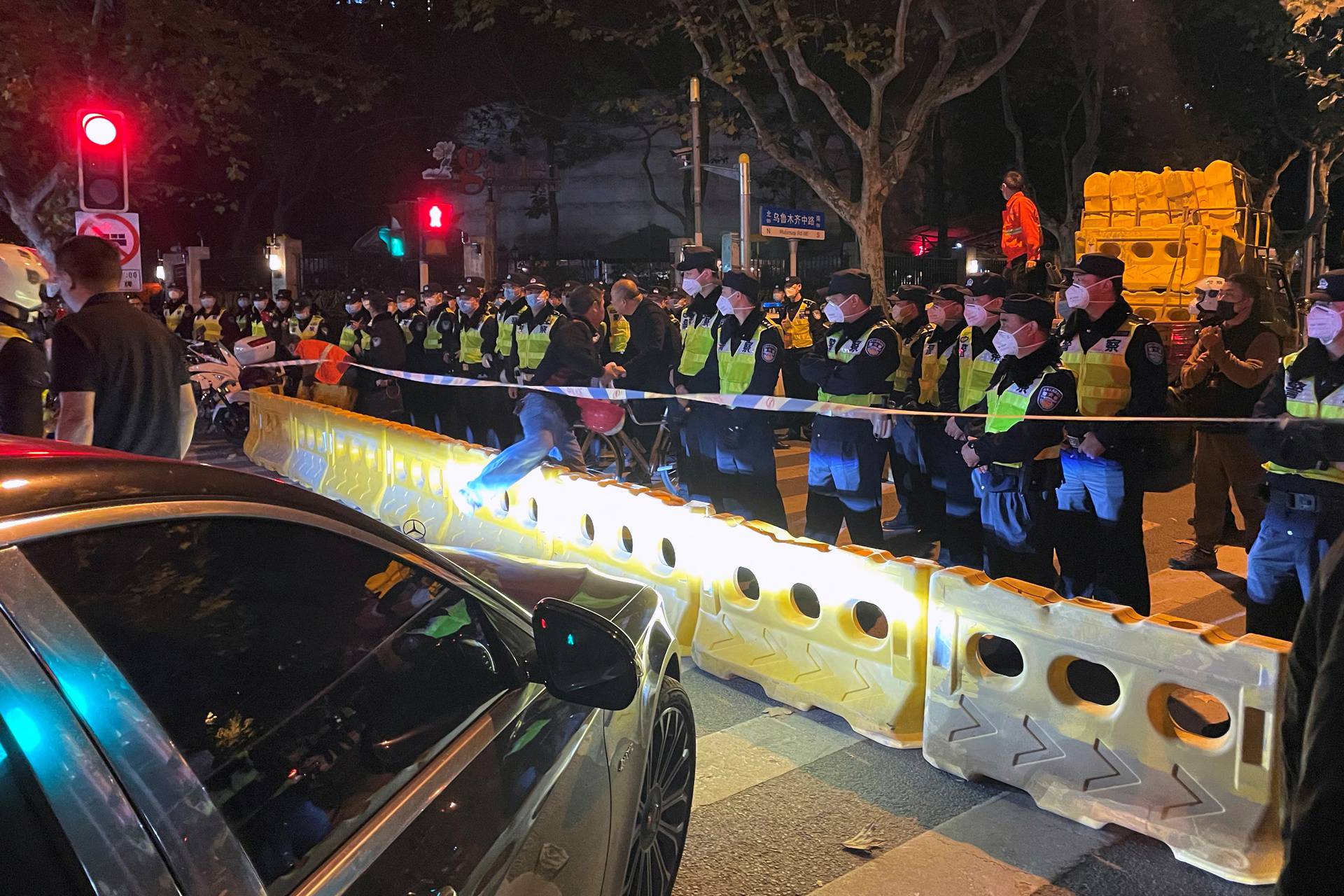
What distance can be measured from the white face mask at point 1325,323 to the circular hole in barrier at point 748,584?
2576 millimetres

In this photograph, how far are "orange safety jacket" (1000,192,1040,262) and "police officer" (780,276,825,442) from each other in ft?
10.1

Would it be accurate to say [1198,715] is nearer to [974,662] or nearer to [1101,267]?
[974,662]

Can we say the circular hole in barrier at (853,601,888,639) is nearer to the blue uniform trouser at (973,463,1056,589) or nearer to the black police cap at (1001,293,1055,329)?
the blue uniform trouser at (973,463,1056,589)

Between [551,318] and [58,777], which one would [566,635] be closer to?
[58,777]

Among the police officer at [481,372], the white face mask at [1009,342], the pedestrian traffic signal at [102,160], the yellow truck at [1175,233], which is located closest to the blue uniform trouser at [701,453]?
the white face mask at [1009,342]

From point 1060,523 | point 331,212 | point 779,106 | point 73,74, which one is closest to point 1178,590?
point 1060,523

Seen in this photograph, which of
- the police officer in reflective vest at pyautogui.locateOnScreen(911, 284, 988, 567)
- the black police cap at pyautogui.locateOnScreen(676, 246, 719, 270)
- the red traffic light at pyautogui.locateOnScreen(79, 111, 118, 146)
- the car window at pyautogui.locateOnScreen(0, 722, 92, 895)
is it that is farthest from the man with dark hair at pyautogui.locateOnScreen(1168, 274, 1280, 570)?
the red traffic light at pyautogui.locateOnScreen(79, 111, 118, 146)

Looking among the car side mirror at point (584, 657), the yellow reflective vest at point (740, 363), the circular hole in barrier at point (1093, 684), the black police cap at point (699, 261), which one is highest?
the black police cap at point (699, 261)

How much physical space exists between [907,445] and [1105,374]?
2.03 meters

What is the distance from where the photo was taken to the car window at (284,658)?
1577 mm

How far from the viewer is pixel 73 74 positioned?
1833 centimetres

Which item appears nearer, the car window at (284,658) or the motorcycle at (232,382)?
the car window at (284,658)

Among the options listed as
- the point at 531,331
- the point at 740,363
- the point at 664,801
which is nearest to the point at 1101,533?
the point at 740,363

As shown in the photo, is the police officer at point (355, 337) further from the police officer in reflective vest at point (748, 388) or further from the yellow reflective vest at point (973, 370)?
the yellow reflective vest at point (973, 370)
